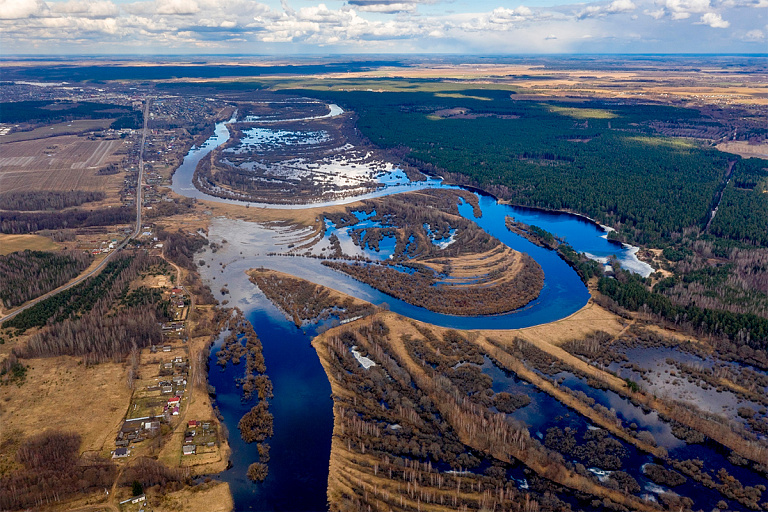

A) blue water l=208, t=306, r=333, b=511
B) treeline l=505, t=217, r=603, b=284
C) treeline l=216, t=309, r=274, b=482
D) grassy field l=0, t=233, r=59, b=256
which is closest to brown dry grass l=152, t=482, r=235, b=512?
blue water l=208, t=306, r=333, b=511

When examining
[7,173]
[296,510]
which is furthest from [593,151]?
[7,173]

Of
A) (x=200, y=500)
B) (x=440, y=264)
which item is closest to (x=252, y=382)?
(x=200, y=500)

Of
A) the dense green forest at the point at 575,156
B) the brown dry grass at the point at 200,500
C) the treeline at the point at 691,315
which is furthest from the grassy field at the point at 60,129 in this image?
the treeline at the point at 691,315

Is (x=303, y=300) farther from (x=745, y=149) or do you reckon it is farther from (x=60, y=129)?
(x=60, y=129)

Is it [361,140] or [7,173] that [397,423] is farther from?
[361,140]

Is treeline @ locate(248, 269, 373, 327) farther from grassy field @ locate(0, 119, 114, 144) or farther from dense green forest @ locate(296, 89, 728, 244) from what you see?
grassy field @ locate(0, 119, 114, 144)
